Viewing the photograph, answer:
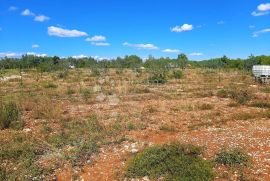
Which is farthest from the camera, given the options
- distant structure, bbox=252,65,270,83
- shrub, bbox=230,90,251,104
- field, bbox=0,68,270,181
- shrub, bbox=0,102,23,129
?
distant structure, bbox=252,65,270,83

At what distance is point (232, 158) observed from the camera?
22.1 ft

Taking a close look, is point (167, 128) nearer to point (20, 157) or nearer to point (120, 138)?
point (120, 138)

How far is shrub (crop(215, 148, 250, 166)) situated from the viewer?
6.60 m

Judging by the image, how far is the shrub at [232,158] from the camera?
260 inches

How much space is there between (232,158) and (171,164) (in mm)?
1367

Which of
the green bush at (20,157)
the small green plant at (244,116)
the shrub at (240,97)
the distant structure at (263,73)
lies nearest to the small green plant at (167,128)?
the small green plant at (244,116)

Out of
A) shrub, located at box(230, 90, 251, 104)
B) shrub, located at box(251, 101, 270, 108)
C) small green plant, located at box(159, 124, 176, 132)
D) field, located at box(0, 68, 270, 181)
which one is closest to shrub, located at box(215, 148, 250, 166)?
field, located at box(0, 68, 270, 181)

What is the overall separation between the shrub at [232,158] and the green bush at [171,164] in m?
0.36

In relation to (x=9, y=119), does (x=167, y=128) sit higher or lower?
lower

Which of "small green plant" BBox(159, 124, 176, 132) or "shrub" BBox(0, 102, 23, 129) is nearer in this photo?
"small green plant" BBox(159, 124, 176, 132)

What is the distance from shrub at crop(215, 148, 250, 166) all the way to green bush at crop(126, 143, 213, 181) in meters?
0.36

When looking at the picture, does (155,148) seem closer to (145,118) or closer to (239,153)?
(239,153)

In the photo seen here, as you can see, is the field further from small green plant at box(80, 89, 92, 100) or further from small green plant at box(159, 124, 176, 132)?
small green plant at box(80, 89, 92, 100)

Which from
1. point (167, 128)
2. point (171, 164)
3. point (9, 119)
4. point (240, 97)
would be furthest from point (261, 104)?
point (9, 119)
